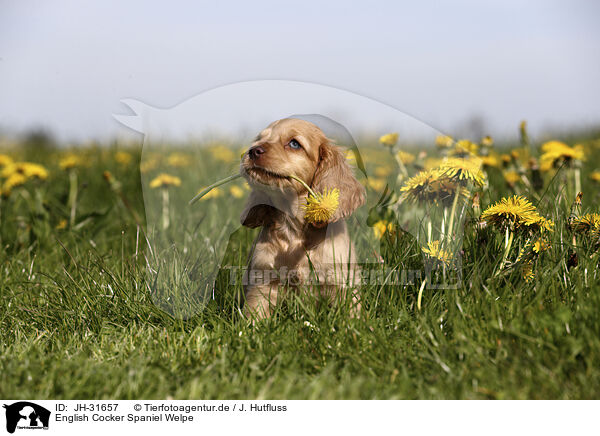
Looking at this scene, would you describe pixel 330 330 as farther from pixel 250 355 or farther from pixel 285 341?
pixel 250 355

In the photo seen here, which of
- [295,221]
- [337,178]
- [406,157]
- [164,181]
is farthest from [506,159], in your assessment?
[164,181]

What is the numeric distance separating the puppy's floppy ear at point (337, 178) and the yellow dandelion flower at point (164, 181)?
2.46ft

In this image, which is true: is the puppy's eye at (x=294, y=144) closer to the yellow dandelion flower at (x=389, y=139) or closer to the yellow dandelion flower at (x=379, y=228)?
the yellow dandelion flower at (x=389, y=139)

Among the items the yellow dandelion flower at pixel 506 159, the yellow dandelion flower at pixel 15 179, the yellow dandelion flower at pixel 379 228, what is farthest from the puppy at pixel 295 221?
the yellow dandelion flower at pixel 15 179

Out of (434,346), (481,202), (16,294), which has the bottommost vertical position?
(16,294)

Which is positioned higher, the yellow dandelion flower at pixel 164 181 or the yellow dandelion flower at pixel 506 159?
the yellow dandelion flower at pixel 506 159

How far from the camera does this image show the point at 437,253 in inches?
104

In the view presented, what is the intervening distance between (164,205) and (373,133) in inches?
50.3

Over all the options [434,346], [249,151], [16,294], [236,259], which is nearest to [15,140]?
[16,294]

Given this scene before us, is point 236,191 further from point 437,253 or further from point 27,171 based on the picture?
point 27,171

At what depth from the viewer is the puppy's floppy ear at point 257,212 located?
2633 mm

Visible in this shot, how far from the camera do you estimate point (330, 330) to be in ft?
7.56

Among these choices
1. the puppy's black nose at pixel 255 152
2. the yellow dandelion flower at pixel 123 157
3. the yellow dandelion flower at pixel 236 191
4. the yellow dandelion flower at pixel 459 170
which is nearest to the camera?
the puppy's black nose at pixel 255 152
